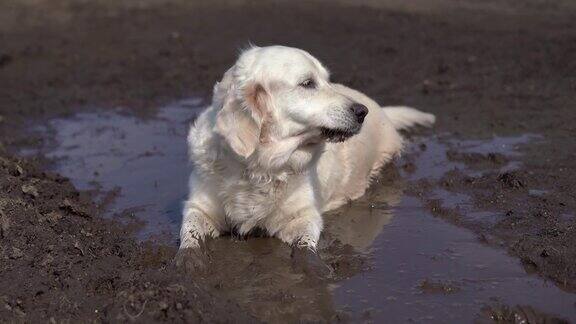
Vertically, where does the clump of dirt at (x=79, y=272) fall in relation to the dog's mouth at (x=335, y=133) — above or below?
below

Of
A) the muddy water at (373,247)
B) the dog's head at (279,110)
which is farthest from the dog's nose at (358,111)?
the muddy water at (373,247)

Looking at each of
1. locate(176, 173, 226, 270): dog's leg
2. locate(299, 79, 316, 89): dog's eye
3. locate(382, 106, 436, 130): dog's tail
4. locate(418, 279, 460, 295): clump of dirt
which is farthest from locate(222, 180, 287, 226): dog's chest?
locate(382, 106, 436, 130): dog's tail

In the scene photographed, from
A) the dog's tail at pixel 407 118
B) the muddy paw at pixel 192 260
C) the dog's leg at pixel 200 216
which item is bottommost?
the dog's tail at pixel 407 118

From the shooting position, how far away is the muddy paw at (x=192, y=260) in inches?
170

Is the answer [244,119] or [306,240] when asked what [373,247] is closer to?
[306,240]

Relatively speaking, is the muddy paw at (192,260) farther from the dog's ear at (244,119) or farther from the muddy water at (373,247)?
the dog's ear at (244,119)

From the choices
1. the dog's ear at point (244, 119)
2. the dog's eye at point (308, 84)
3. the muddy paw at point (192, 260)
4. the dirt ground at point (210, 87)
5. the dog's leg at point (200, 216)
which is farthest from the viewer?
the dog's leg at point (200, 216)

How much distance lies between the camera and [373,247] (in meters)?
4.66

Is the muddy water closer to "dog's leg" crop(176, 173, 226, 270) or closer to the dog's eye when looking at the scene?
"dog's leg" crop(176, 173, 226, 270)

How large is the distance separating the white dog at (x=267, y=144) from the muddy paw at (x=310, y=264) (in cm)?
9

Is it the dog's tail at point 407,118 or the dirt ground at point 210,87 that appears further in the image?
the dog's tail at point 407,118

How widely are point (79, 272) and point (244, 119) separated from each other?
1288 mm

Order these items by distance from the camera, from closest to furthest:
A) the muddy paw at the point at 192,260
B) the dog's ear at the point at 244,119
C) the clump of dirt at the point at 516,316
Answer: the clump of dirt at the point at 516,316 < the muddy paw at the point at 192,260 < the dog's ear at the point at 244,119

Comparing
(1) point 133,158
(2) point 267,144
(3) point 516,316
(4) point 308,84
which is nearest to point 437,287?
(3) point 516,316
